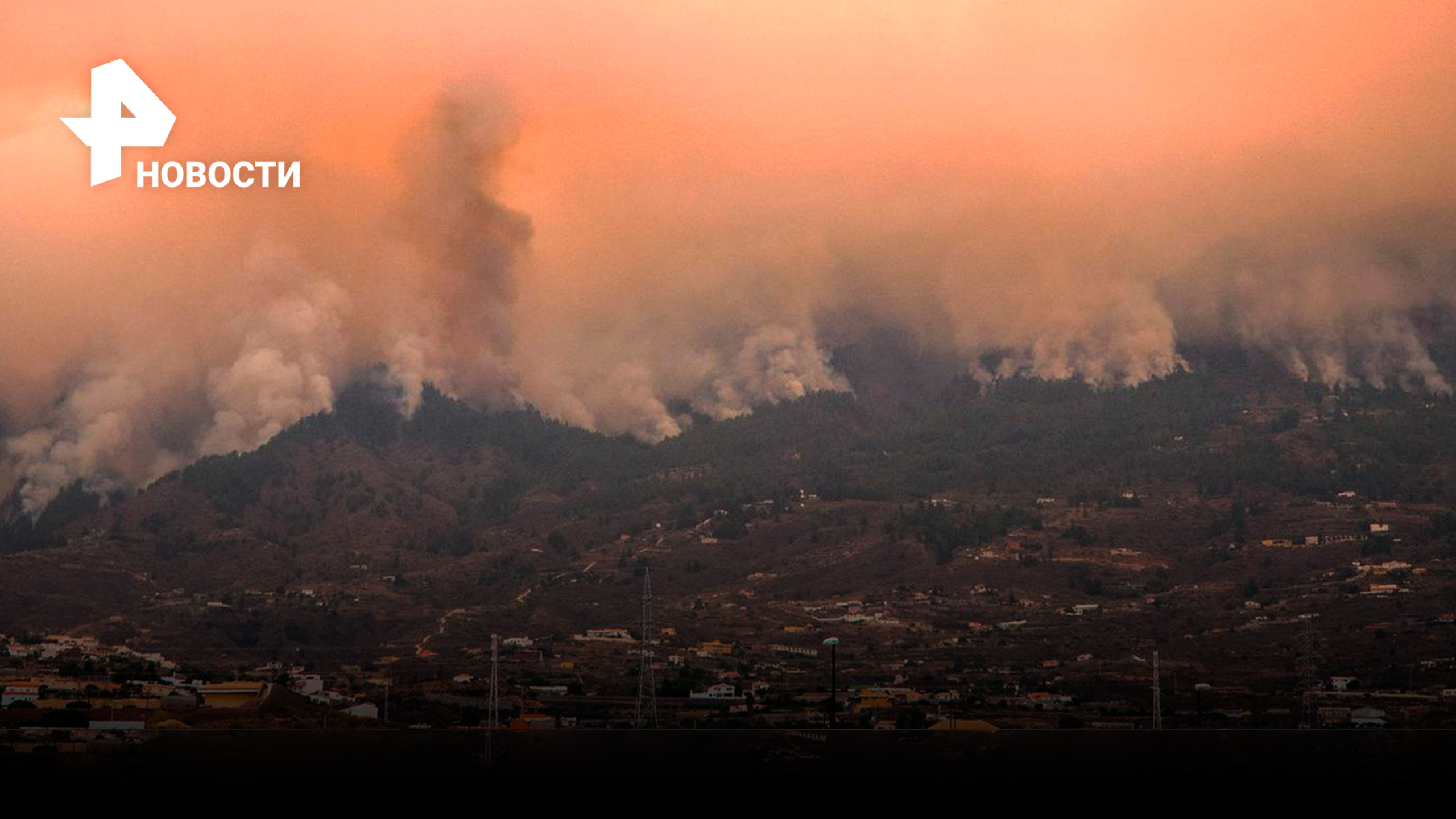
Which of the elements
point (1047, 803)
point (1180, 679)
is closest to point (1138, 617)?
point (1180, 679)

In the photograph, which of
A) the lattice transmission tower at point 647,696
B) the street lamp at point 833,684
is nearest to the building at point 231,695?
the lattice transmission tower at point 647,696

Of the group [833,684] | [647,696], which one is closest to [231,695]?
[647,696]

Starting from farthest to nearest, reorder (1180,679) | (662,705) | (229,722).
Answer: (1180,679) < (662,705) < (229,722)

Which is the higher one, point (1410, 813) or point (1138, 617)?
point (1138, 617)

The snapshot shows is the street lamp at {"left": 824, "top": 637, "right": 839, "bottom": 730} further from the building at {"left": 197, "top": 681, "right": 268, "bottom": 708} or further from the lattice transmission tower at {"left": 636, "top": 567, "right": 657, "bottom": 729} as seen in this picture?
the building at {"left": 197, "top": 681, "right": 268, "bottom": 708}

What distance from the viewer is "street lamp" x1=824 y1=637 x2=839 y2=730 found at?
11750cm

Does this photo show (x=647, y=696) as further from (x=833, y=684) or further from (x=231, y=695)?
(x=231, y=695)

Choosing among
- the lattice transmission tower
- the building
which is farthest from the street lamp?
the building

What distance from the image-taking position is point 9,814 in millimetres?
79562

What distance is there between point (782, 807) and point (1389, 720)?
254 feet

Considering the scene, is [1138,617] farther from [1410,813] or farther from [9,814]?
[9,814]

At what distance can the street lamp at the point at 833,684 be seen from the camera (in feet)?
→ 385

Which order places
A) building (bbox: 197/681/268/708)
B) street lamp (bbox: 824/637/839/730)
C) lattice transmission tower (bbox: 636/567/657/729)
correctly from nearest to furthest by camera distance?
1. street lamp (bbox: 824/637/839/730)
2. lattice transmission tower (bbox: 636/567/657/729)
3. building (bbox: 197/681/268/708)

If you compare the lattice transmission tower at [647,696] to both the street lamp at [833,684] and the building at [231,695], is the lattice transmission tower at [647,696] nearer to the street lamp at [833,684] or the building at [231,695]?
the street lamp at [833,684]
